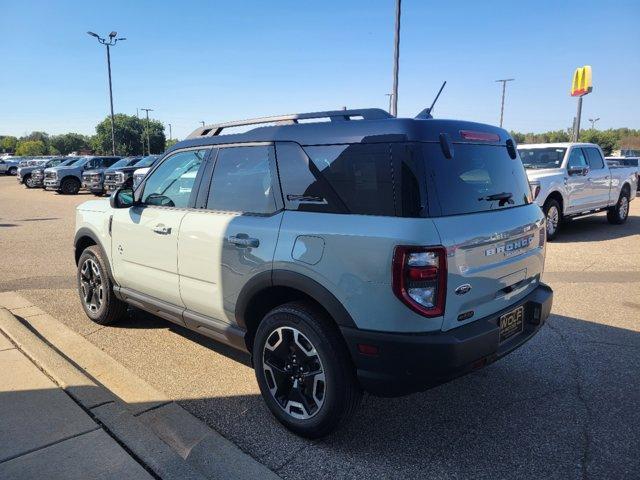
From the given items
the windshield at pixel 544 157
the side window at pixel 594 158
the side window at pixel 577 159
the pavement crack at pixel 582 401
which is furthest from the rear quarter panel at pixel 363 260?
the side window at pixel 594 158

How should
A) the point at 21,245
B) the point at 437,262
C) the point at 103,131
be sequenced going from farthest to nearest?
the point at 103,131 → the point at 21,245 → the point at 437,262

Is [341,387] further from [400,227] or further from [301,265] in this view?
[400,227]

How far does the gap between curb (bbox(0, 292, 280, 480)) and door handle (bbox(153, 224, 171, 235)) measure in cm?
110

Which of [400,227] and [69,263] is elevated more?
[400,227]

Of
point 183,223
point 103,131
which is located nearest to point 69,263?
point 183,223

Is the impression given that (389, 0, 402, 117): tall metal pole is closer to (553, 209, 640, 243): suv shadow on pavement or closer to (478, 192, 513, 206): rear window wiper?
(553, 209, 640, 243): suv shadow on pavement

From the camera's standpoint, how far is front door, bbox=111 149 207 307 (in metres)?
3.79

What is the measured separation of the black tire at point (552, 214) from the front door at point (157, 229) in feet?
25.1

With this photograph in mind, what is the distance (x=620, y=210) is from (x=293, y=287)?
38.7 ft

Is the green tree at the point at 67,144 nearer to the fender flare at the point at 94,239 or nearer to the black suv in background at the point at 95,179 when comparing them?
the black suv in background at the point at 95,179

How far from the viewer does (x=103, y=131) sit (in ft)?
344

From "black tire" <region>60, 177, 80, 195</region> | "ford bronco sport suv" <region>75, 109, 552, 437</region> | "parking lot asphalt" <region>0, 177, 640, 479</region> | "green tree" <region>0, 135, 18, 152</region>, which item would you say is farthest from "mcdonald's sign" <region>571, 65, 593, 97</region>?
"green tree" <region>0, 135, 18, 152</region>

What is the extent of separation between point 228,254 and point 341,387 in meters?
1.16

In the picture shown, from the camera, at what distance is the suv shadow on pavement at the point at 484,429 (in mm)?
2678
